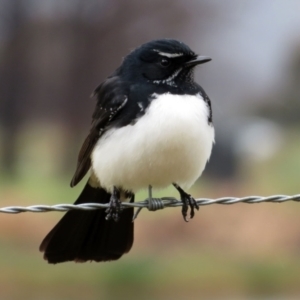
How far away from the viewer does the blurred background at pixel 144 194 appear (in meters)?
7.75

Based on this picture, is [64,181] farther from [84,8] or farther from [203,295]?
[203,295]

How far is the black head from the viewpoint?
379 centimetres

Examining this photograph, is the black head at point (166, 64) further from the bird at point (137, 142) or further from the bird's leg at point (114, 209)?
the bird's leg at point (114, 209)

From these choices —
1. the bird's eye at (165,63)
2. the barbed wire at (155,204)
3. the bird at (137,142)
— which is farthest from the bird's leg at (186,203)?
the bird's eye at (165,63)

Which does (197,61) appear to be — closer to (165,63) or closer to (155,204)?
(165,63)

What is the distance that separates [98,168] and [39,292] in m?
3.99

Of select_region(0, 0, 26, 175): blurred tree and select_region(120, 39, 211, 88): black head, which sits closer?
select_region(120, 39, 211, 88): black head

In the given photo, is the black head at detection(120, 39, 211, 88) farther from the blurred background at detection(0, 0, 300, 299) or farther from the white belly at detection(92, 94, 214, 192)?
the blurred background at detection(0, 0, 300, 299)

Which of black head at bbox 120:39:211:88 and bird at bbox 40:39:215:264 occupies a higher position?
black head at bbox 120:39:211:88

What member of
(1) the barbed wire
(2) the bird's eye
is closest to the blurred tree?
(2) the bird's eye

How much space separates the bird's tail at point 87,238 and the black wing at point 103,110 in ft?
0.66

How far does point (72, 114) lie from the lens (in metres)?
13.0

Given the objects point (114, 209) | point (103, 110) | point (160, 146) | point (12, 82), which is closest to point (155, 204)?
point (160, 146)

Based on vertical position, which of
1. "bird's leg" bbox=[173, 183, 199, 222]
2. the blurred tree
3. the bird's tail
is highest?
the blurred tree
